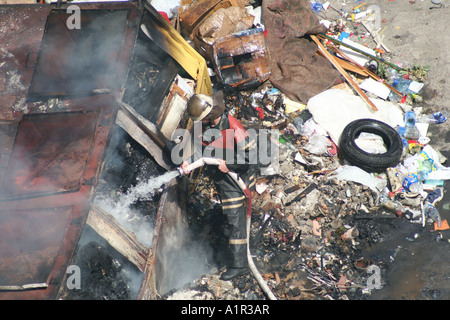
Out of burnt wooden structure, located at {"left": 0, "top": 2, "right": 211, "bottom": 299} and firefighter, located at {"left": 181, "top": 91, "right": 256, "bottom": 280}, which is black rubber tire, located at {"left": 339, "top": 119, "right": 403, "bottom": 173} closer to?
firefighter, located at {"left": 181, "top": 91, "right": 256, "bottom": 280}

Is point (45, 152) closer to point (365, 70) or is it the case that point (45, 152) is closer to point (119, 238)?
point (119, 238)

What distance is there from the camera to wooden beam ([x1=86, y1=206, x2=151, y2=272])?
3006 mm

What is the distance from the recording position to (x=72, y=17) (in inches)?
161

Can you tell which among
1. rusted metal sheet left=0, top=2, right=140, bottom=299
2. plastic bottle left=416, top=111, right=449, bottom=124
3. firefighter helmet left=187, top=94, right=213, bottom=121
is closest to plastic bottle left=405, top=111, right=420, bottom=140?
plastic bottle left=416, top=111, right=449, bottom=124

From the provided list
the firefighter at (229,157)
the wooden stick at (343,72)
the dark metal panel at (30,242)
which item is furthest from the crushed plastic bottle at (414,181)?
the dark metal panel at (30,242)

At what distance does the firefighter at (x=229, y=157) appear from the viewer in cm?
411

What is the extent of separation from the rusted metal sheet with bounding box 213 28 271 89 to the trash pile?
0.02 meters

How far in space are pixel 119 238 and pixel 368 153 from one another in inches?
150

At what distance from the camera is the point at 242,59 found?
20.6 feet

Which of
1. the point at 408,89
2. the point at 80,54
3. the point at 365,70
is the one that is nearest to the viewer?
the point at 80,54

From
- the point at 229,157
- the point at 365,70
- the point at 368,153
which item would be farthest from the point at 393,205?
the point at 365,70
